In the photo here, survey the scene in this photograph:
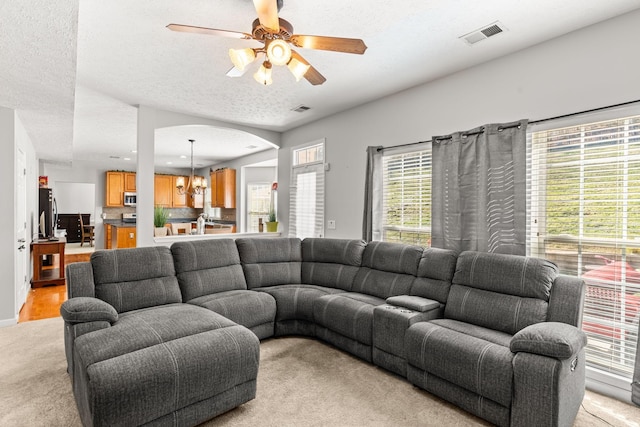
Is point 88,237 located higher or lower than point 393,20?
lower

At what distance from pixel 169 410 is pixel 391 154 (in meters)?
3.32

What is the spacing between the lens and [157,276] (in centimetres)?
314

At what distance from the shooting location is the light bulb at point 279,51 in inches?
82.5

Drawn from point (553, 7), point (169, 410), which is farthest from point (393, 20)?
point (169, 410)

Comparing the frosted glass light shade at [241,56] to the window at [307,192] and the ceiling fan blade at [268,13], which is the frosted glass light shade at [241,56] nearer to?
the ceiling fan blade at [268,13]

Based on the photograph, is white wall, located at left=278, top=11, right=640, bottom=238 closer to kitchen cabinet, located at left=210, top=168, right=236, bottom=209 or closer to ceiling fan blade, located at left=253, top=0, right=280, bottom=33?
ceiling fan blade, located at left=253, top=0, right=280, bottom=33

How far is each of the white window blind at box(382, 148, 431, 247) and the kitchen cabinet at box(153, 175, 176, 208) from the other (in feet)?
25.5

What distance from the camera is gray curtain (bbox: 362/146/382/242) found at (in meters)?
4.22

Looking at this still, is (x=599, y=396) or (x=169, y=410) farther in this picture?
(x=599, y=396)

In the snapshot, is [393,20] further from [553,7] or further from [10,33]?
[10,33]

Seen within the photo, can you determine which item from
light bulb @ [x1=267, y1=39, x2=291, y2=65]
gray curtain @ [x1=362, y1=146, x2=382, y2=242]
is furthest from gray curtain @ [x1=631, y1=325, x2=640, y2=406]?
light bulb @ [x1=267, y1=39, x2=291, y2=65]

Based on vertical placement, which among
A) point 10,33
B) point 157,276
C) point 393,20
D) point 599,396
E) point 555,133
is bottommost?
point 599,396

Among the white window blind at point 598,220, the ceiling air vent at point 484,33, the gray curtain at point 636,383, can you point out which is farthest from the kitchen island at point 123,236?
the gray curtain at point 636,383

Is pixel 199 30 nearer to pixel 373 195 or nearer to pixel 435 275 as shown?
pixel 435 275
